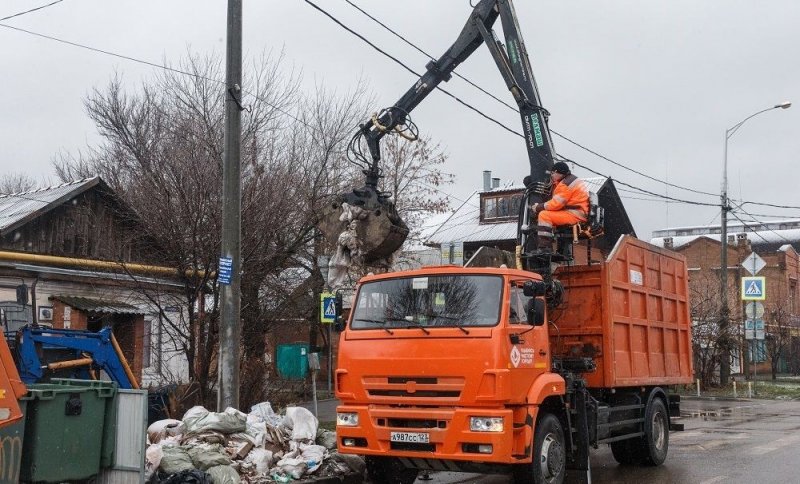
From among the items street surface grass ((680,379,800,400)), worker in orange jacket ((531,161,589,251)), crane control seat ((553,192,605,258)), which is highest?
worker in orange jacket ((531,161,589,251))

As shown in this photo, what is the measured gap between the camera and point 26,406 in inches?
282

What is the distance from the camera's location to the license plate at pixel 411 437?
320 inches

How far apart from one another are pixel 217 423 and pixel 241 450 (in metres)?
0.41

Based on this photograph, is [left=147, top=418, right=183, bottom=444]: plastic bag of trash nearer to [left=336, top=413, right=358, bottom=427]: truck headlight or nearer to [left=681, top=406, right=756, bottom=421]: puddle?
[left=336, top=413, right=358, bottom=427]: truck headlight

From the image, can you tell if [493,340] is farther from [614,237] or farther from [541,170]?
[614,237]

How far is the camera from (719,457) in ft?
39.5

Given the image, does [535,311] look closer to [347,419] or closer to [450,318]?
[450,318]

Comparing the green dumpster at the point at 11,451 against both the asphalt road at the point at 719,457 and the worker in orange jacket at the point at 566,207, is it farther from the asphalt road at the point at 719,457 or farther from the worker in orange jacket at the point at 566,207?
the worker in orange jacket at the point at 566,207

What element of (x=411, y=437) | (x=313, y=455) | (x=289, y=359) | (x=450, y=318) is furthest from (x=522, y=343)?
(x=289, y=359)

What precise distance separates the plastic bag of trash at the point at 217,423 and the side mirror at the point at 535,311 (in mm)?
3608

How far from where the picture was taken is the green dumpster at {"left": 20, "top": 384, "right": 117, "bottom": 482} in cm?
718

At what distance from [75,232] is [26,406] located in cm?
1258

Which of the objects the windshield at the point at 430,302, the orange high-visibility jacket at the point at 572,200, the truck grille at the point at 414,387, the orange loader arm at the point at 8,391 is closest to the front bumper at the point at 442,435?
the truck grille at the point at 414,387

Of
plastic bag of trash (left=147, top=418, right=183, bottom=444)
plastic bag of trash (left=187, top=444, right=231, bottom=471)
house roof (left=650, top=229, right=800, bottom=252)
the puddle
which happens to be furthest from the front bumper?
house roof (left=650, top=229, right=800, bottom=252)
